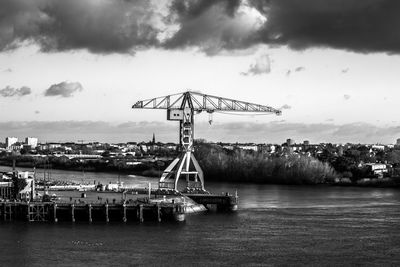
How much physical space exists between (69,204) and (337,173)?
62.1 meters

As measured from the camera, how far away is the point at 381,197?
77.4m

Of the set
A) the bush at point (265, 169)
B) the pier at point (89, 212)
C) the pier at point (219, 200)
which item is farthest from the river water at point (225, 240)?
the bush at point (265, 169)

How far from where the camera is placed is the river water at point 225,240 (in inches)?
1543

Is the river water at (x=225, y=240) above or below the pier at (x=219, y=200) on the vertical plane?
below

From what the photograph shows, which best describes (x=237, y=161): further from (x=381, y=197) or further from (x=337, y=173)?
A: (x=381, y=197)

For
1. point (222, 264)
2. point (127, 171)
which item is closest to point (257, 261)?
point (222, 264)

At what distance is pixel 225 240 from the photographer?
45.3 metres

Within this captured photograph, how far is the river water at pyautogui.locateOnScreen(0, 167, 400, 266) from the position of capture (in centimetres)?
3919

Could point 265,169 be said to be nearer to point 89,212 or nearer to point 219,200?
point 219,200

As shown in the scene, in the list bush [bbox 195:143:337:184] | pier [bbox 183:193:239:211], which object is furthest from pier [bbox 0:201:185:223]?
bush [bbox 195:143:337:184]

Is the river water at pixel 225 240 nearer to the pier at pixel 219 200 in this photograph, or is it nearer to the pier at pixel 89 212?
the pier at pixel 219 200

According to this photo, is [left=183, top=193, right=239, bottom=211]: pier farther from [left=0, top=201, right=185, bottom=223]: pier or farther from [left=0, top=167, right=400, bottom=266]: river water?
[left=0, top=201, right=185, bottom=223]: pier

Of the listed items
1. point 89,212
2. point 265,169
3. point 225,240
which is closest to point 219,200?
point 89,212

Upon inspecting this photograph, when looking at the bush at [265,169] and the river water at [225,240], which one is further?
the bush at [265,169]
